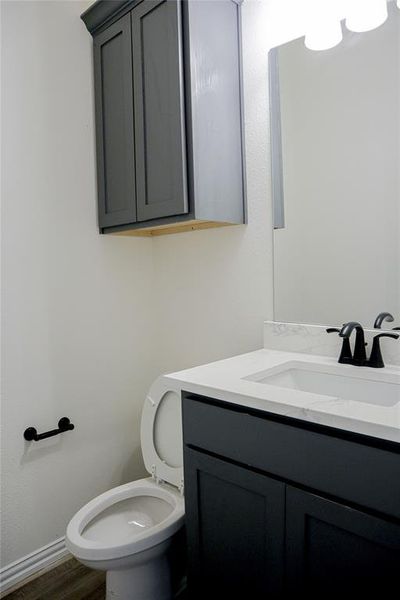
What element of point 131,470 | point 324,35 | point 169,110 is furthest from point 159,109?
point 131,470

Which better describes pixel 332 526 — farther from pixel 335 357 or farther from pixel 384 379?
pixel 335 357

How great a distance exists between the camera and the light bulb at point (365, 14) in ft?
4.31

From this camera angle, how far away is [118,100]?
68.2 inches

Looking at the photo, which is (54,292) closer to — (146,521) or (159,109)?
(159,109)

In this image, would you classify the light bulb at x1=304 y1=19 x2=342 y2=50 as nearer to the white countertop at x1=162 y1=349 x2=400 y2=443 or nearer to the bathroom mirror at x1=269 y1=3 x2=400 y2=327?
the bathroom mirror at x1=269 y1=3 x2=400 y2=327

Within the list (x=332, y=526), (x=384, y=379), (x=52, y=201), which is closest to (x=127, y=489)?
→ (x=332, y=526)

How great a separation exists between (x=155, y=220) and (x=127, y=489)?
3.51ft

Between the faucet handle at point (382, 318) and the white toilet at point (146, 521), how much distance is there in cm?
72

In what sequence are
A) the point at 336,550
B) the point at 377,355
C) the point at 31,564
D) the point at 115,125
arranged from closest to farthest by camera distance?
the point at 336,550 < the point at 377,355 < the point at 31,564 < the point at 115,125

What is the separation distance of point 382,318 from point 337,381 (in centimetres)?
27

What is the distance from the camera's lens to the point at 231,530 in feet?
3.59

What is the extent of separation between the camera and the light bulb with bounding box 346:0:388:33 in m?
1.31

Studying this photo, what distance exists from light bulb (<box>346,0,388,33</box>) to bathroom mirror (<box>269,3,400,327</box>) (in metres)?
0.02

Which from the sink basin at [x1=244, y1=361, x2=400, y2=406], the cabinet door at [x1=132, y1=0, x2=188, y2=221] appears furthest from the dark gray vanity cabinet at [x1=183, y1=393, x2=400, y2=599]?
the cabinet door at [x1=132, y1=0, x2=188, y2=221]
